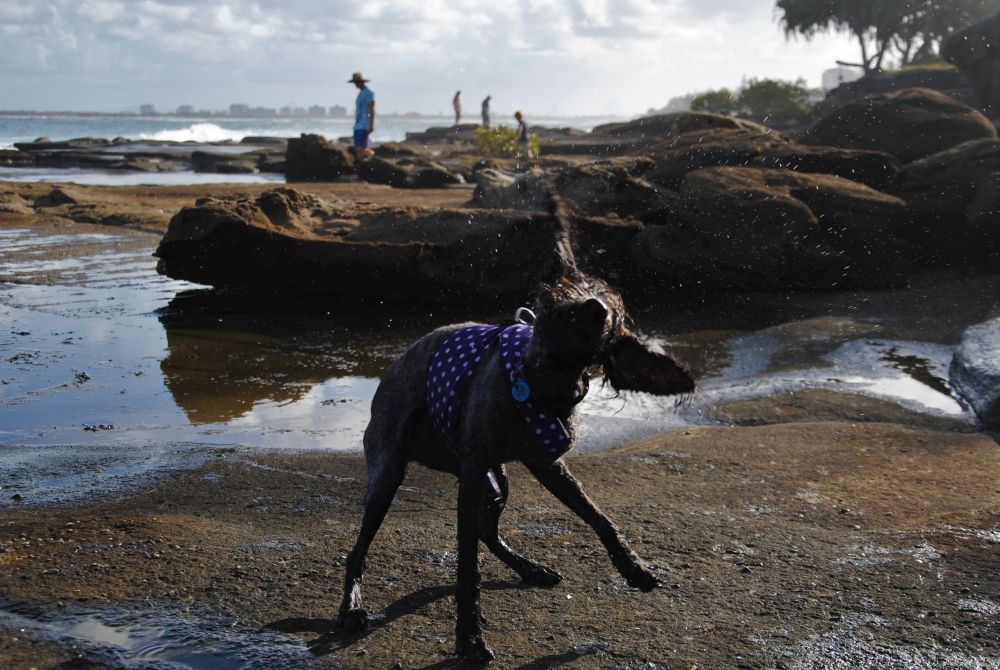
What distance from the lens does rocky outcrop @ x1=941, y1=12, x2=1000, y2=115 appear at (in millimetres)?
26469

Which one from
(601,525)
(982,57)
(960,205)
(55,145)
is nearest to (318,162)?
(982,57)

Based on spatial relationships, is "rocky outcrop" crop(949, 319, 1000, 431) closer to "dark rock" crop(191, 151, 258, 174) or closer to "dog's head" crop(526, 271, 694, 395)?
"dog's head" crop(526, 271, 694, 395)

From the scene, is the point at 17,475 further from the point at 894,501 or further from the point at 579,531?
the point at 894,501

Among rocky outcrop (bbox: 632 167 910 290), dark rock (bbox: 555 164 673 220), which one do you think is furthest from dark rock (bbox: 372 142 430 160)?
rocky outcrop (bbox: 632 167 910 290)

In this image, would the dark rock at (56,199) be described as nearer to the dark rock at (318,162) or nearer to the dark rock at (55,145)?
the dark rock at (318,162)

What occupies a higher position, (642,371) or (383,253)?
(642,371)

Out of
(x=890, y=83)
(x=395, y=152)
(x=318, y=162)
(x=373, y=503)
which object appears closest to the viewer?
(x=373, y=503)

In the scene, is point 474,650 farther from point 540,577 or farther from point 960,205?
point 960,205

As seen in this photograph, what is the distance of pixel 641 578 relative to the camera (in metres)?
4.02

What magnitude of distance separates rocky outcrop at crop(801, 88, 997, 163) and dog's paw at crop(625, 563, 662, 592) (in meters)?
13.5

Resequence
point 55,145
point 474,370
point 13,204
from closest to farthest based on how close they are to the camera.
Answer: point 474,370, point 13,204, point 55,145

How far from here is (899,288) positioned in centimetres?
1157

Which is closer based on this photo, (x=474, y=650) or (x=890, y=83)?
(x=474, y=650)

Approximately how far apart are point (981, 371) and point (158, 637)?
20.6 feet
